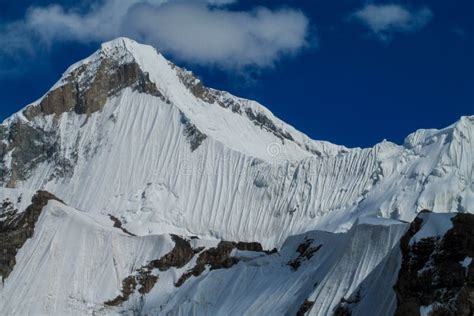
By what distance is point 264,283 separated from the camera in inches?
4840

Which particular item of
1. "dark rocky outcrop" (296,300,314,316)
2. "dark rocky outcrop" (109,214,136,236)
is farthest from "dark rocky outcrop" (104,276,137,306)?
"dark rocky outcrop" (296,300,314,316)

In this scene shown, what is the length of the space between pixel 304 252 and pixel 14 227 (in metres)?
52.2

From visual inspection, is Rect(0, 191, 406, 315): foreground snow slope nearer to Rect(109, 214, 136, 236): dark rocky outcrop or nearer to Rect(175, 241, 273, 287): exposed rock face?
Rect(175, 241, 273, 287): exposed rock face

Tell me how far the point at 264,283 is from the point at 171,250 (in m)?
26.1

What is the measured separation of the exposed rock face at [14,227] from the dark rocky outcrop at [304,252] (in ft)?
148

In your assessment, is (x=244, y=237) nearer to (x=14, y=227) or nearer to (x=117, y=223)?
(x=117, y=223)

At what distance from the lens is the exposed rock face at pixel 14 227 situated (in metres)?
148

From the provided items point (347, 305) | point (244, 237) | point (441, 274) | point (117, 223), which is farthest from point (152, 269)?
point (441, 274)

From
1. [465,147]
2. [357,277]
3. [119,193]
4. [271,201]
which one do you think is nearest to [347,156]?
[271,201]

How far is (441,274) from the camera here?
227ft

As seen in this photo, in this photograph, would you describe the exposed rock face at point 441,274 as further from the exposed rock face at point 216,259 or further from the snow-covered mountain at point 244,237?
the exposed rock face at point 216,259

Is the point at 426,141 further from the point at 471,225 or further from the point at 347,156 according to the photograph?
the point at 471,225

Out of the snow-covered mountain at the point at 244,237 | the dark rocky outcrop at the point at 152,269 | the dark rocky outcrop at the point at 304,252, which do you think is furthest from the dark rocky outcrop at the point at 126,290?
the dark rocky outcrop at the point at 304,252

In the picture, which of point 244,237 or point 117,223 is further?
point 244,237
